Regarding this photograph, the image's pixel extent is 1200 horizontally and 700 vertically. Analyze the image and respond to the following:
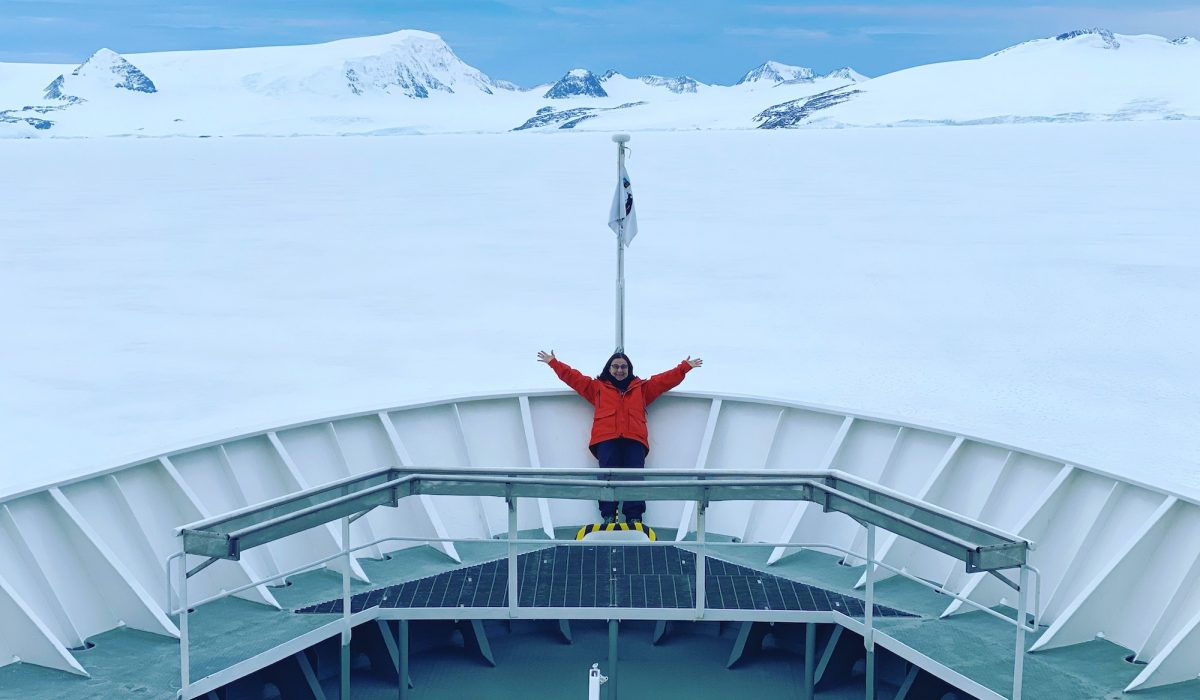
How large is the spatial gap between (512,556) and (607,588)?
1055 mm

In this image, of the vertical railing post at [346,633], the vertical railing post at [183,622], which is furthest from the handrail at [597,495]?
the vertical railing post at [346,633]

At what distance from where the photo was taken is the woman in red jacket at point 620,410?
332 inches

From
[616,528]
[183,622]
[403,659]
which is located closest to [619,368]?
[616,528]

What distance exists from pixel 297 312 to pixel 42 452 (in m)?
10.3

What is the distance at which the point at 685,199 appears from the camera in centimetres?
4656

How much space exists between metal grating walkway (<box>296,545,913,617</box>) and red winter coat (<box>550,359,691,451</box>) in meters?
1.21

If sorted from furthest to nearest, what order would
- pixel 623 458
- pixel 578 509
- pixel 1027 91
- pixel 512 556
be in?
pixel 1027 91, pixel 578 509, pixel 623 458, pixel 512 556

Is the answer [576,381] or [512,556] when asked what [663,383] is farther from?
[512,556]

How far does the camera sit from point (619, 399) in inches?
341

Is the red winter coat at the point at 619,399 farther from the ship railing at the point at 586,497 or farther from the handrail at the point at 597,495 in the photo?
the handrail at the point at 597,495

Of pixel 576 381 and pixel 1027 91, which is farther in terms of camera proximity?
pixel 1027 91

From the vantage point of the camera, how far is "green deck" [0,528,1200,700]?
579cm

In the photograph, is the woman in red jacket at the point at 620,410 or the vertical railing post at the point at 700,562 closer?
the vertical railing post at the point at 700,562

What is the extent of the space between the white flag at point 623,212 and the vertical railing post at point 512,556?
150 inches
